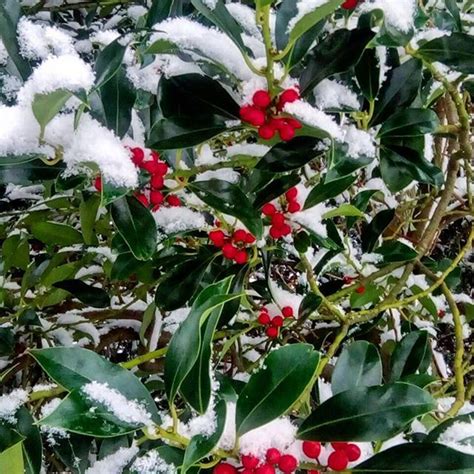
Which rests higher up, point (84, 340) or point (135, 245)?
point (135, 245)

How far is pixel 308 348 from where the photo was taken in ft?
2.19

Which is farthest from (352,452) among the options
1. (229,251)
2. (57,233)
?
(57,233)

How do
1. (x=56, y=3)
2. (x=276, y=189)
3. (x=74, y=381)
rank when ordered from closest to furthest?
(x=74, y=381), (x=276, y=189), (x=56, y=3)

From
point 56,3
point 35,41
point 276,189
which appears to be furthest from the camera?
point 56,3

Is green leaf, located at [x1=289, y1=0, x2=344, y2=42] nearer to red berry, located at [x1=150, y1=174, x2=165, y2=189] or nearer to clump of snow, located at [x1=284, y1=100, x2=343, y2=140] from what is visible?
clump of snow, located at [x1=284, y1=100, x2=343, y2=140]

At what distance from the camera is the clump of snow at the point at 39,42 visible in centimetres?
78

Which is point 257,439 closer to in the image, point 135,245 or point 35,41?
point 135,245

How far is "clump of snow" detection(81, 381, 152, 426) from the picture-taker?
644 millimetres

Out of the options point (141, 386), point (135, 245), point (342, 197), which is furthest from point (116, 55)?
point (342, 197)

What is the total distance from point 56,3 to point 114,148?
117 cm

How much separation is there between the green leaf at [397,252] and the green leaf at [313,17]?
62 cm

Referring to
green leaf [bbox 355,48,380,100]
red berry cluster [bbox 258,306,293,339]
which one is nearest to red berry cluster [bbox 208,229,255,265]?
red berry cluster [bbox 258,306,293,339]

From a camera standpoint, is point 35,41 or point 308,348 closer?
point 308,348

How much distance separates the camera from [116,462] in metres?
0.95
